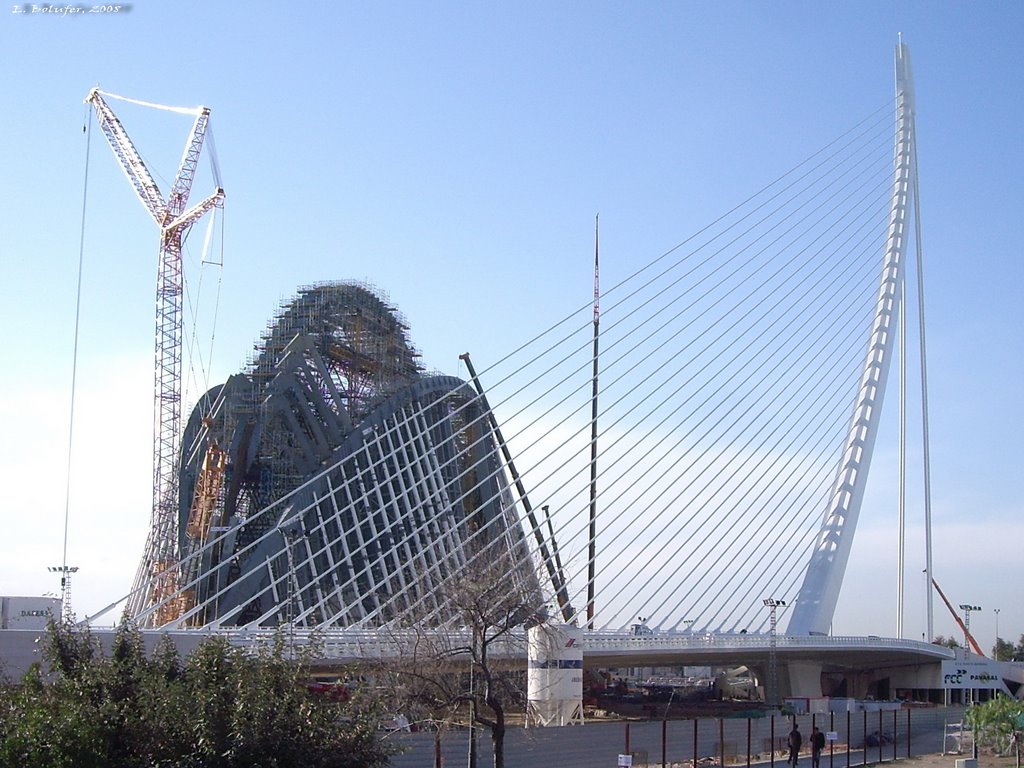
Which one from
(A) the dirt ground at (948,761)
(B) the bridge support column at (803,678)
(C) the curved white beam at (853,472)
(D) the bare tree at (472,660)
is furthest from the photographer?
(B) the bridge support column at (803,678)

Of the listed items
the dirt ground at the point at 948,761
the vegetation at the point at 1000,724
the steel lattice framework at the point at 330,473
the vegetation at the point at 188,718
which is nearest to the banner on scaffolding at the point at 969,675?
the steel lattice framework at the point at 330,473

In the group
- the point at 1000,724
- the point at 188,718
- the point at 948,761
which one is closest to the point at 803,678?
the point at 948,761

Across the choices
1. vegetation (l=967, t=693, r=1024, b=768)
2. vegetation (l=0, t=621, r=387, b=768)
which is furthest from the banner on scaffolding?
vegetation (l=0, t=621, r=387, b=768)

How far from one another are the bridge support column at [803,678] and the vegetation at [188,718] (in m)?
49.9

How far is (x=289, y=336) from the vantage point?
6938cm

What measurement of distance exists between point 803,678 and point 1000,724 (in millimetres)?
30275

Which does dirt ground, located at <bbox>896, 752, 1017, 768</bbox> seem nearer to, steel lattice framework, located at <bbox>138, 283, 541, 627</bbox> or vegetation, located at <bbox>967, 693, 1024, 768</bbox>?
vegetation, located at <bbox>967, 693, 1024, 768</bbox>

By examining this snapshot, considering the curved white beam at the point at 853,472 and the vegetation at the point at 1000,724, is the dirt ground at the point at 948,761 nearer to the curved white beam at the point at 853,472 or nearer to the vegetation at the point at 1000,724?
the vegetation at the point at 1000,724

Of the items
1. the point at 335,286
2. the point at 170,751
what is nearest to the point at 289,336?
the point at 335,286

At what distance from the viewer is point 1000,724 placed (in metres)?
33.7

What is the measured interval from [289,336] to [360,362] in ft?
14.1

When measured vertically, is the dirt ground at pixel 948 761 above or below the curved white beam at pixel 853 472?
below

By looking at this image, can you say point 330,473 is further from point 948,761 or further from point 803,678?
point 948,761

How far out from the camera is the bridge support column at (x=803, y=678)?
62719 millimetres
